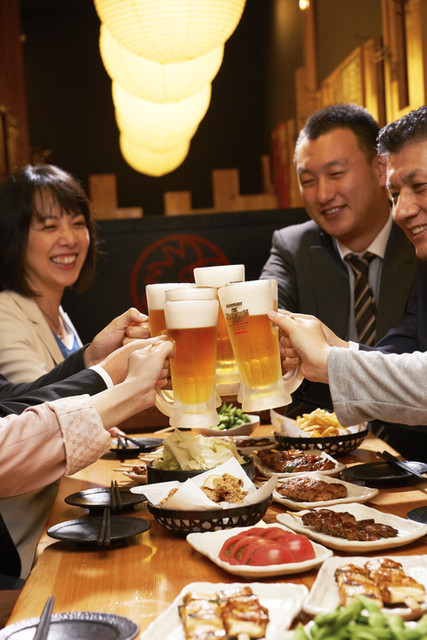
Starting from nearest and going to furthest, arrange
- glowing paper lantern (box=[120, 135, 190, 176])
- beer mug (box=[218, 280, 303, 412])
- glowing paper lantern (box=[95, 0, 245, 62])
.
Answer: beer mug (box=[218, 280, 303, 412]) < glowing paper lantern (box=[95, 0, 245, 62]) < glowing paper lantern (box=[120, 135, 190, 176])

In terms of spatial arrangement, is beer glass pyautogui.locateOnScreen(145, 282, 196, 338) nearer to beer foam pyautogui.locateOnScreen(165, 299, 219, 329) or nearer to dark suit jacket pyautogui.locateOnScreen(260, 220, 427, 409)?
beer foam pyautogui.locateOnScreen(165, 299, 219, 329)

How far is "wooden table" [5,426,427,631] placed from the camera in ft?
4.11

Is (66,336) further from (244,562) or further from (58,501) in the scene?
(244,562)

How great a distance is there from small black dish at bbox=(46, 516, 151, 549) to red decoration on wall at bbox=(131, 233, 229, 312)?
3.37 m

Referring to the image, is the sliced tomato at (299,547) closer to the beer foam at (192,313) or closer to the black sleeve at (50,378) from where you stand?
the beer foam at (192,313)

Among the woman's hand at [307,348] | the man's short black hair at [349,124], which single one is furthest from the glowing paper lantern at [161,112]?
the woman's hand at [307,348]

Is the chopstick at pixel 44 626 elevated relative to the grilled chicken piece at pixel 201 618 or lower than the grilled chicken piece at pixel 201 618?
elevated

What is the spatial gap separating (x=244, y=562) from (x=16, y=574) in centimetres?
111

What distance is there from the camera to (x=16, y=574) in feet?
7.28

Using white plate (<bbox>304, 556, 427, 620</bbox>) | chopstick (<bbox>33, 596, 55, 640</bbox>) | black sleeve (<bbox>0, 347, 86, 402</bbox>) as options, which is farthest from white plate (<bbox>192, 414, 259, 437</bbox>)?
chopstick (<bbox>33, 596, 55, 640</bbox>)

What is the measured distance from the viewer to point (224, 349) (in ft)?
5.93

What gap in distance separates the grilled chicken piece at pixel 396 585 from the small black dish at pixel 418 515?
33 cm

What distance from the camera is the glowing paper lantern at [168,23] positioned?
3721mm

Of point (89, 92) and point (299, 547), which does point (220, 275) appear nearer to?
point (299, 547)
